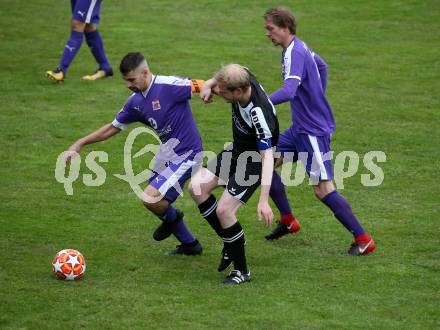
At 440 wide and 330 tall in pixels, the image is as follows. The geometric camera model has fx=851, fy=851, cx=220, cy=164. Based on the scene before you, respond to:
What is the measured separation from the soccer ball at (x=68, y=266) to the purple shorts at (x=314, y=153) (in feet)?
8.47

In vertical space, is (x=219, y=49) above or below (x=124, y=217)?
above

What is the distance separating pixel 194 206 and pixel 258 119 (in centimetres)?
290

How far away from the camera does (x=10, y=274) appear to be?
8195mm

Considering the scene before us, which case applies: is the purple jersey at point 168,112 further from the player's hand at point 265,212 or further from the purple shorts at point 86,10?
the purple shorts at point 86,10

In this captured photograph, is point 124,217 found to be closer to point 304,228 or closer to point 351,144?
point 304,228

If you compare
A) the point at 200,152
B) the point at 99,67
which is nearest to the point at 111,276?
the point at 200,152

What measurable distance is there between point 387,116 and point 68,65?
5694 mm

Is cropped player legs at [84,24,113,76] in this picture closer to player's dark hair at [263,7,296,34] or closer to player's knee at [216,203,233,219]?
player's dark hair at [263,7,296,34]

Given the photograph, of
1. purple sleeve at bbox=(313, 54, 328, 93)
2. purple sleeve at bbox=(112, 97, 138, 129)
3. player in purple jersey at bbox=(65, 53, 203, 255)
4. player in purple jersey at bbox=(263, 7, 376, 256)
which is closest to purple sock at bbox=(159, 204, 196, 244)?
player in purple jersey at bbox=(65, 53, 203, 255)

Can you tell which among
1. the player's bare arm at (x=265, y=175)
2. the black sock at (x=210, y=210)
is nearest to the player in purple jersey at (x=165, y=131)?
the black sock at (x=210, y=210)

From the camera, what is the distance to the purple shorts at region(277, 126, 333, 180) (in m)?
8.88

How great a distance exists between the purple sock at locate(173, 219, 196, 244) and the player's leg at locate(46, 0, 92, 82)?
7055 mm

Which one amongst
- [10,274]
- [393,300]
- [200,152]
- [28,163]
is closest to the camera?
[393,300]

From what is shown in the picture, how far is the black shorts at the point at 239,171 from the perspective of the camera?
320 inches
